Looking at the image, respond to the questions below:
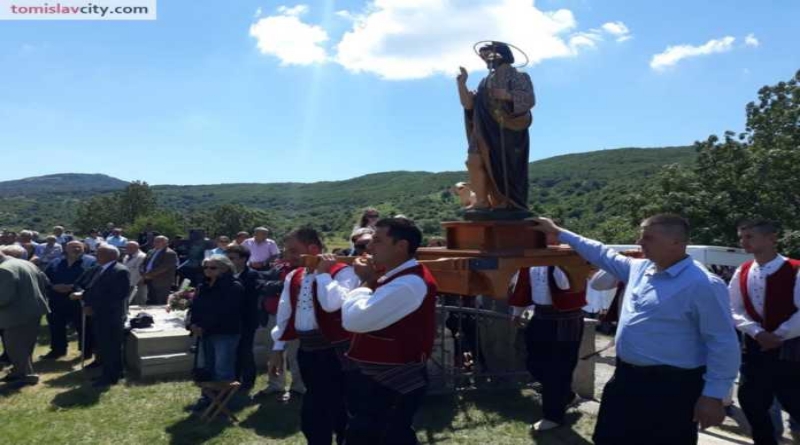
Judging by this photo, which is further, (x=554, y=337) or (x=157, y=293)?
(x=157, y=293)

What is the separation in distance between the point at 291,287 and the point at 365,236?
76 cm

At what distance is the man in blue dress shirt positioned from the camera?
114 inches

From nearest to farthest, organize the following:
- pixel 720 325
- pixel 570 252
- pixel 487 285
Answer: pixel 720 325 → pixel 487 285 → pixel 570 252

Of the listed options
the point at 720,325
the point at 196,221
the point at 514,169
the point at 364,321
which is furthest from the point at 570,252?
the point at 196,221

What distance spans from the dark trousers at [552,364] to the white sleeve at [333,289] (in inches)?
90.1

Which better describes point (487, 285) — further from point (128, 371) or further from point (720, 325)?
point (128, 371)

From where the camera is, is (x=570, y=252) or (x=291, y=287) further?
(x=291, y=287)

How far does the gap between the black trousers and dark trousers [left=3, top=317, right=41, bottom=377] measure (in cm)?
760

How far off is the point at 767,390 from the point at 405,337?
311 centimetres

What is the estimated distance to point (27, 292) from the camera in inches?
280

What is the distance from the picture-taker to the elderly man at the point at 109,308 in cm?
723

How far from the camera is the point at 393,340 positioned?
3.21 metres

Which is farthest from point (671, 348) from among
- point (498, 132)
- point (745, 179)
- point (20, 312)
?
point (745, 179)

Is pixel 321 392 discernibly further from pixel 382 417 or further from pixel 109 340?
pixel 109 340
